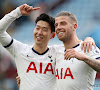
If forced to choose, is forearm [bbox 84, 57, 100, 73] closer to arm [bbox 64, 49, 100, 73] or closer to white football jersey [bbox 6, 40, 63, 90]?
arm [bbox 64, 49, 100, 73]

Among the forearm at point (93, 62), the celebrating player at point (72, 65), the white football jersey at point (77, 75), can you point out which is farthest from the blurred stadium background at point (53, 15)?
the forearm at point (93, 62)

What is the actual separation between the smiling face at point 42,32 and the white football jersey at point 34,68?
0.17 m

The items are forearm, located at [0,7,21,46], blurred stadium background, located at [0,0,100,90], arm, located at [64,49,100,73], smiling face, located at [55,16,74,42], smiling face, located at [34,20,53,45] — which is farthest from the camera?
blurred stadium background, located at [0,0,100,90]

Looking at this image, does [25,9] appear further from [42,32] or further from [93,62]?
[93,62]

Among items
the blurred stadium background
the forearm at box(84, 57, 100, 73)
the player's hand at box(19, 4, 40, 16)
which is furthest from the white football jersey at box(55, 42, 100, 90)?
the blurred stadium background

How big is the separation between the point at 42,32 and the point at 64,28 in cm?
40

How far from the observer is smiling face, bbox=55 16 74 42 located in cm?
270

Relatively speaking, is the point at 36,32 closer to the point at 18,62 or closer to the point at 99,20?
the point at 18,62

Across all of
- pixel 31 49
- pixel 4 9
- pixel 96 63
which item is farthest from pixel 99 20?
pixel 96 63

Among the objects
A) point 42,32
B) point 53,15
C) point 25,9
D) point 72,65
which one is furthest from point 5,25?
point 53,15

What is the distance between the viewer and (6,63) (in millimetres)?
7359

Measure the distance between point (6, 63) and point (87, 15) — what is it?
12.9 ft

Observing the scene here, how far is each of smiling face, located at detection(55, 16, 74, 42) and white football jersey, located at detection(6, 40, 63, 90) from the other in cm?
40

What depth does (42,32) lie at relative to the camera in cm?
→ 300
